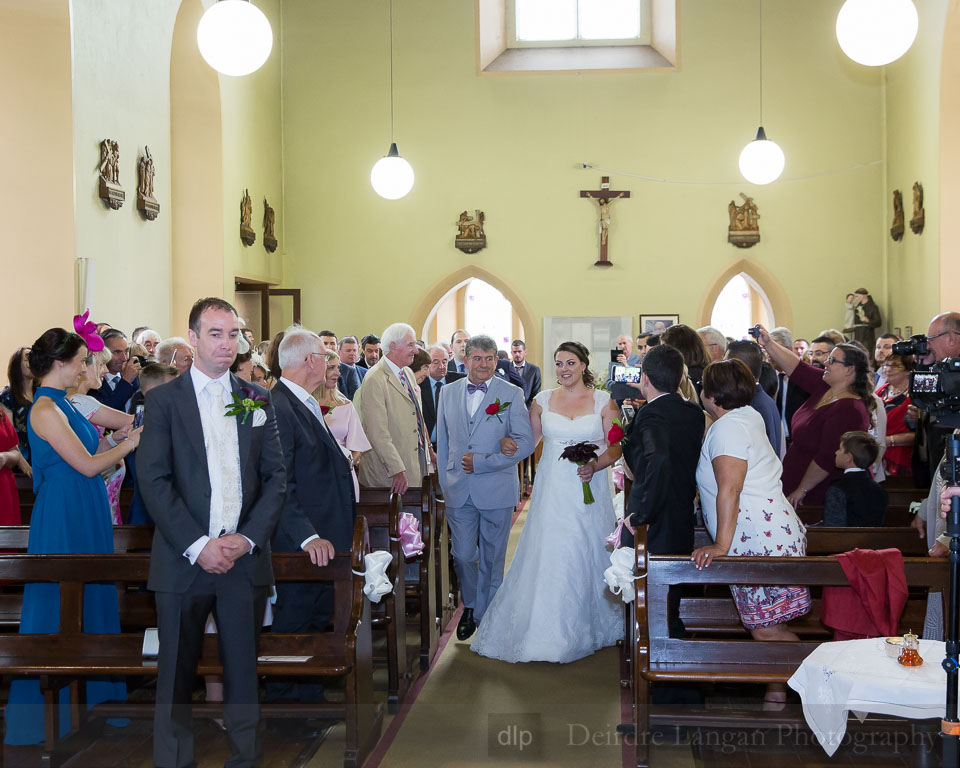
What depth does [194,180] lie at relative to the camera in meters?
11.9

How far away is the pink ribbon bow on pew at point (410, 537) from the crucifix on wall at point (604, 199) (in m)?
9.91

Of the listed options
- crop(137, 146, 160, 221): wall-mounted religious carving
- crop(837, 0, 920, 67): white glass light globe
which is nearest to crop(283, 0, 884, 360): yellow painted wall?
crop(137, 146, 160, 221): wall-mounted religious carving

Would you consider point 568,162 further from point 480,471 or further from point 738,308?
point 480,471

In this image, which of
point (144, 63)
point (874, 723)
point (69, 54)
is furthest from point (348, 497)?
point (144, 63)

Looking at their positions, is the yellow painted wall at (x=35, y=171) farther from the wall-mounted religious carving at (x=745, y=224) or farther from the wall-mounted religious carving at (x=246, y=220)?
the wall-mounted religious carving at (x=745, y=224)

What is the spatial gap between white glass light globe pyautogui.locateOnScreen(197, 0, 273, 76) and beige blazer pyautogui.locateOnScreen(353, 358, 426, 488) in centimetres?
374

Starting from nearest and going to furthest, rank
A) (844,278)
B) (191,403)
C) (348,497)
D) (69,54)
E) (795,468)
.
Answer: (191,403) < (348,497) < (795,468) < (69,54) < (844,278)

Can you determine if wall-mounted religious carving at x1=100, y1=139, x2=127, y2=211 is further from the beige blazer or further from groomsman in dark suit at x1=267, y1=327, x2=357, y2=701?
groomsman in dark suit at x1=267, y1=327, x2=357, y2=701

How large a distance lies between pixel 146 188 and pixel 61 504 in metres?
6.14

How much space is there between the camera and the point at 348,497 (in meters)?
4.28

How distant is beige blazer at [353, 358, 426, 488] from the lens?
5.64 meters

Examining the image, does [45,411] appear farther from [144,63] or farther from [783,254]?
[783,254]

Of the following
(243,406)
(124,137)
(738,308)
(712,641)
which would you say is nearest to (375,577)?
(243,406)

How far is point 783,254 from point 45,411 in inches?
469
